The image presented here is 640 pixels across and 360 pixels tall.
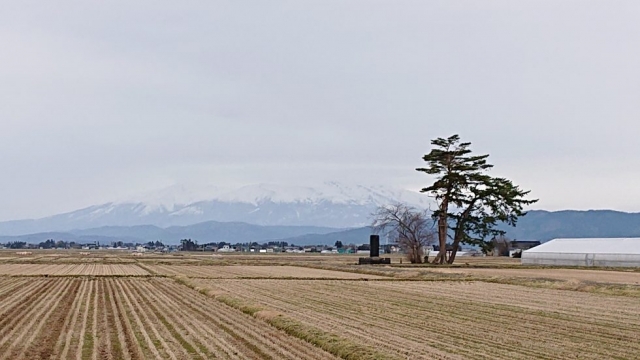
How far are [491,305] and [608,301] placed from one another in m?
5.59

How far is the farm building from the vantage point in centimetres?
6712

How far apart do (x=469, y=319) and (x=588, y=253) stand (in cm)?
5299

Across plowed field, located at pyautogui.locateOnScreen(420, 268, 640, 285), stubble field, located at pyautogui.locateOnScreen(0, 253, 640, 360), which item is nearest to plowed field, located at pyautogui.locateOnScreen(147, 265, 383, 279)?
plowed field, located at pyautogui.locateOnScreen(420, 268, 640, 285)

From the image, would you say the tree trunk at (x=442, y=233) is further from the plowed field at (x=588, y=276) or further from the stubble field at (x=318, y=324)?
the stubble field at (x=318, y=324)

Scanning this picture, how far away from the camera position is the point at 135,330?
779 inches

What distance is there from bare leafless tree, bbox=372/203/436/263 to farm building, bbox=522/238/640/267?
411 inches

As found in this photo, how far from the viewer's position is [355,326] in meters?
19.9

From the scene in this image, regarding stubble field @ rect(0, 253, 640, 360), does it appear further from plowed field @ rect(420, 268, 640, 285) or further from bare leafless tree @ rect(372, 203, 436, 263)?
bare leafless tree @ rect(372, 203, 436, 263)

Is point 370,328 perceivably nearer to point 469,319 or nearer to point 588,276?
point 469,319

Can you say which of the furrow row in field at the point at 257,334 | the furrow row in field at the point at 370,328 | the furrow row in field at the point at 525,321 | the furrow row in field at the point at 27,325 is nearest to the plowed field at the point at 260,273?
the furrow row in field at the point at 27,325

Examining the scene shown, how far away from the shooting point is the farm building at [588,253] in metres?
67.1

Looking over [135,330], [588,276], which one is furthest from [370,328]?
[588,276]

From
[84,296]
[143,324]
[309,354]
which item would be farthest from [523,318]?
[84,296]

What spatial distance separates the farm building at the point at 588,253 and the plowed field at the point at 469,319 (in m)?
34.9
